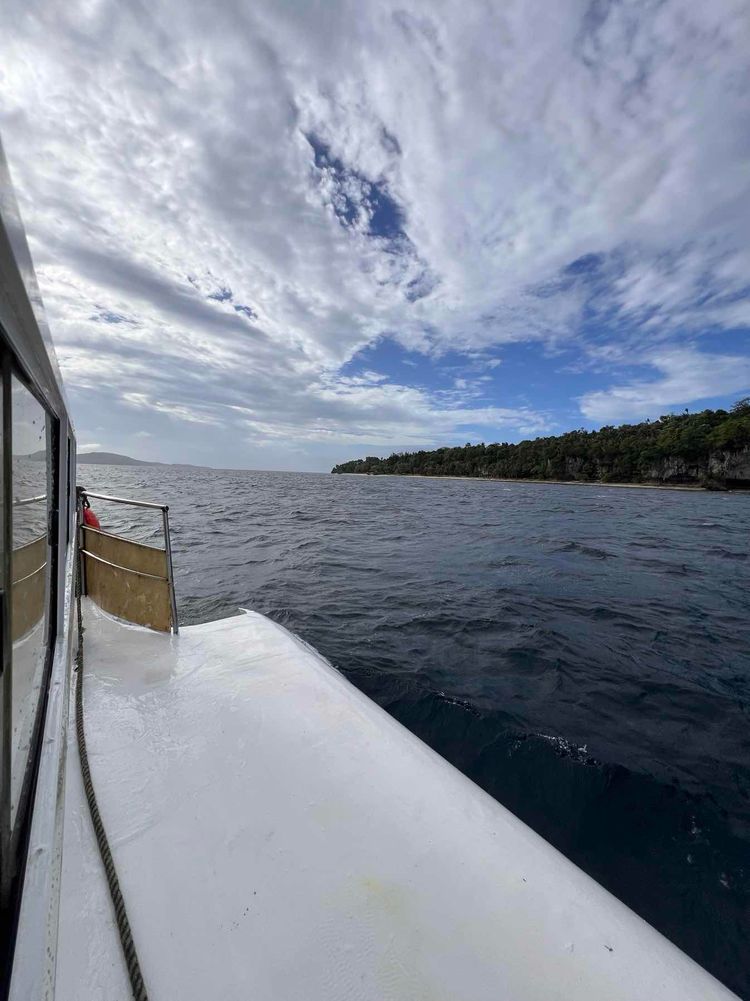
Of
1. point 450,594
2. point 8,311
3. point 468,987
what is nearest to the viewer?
point 8,311

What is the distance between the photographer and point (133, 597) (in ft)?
13.7

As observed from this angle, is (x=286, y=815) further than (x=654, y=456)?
No

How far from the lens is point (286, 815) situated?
187cm

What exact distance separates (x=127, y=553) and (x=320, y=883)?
3391 millimetres

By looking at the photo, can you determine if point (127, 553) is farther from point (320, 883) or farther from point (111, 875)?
point (320, 883)

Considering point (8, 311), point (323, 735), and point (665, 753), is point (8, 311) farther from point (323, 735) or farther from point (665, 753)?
point (665, 753)

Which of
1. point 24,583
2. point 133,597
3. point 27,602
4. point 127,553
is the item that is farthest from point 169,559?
point 24,583

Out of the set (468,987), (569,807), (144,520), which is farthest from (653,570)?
(144,520)

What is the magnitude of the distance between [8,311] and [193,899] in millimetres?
1948

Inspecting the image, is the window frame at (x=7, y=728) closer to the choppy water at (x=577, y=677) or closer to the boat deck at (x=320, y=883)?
the boat deck at (x=320, y=883)

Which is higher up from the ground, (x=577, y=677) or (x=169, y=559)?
(x=169, y=559)

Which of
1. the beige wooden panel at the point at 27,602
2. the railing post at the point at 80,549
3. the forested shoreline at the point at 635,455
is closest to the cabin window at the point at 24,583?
the beige wooden panel at the point at 27,602

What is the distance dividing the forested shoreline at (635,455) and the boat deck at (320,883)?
80.0m

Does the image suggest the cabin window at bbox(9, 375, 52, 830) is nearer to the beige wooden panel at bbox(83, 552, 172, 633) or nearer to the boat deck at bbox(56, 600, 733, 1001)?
the boat deck at bbox(56, 600, 733, 1001)
